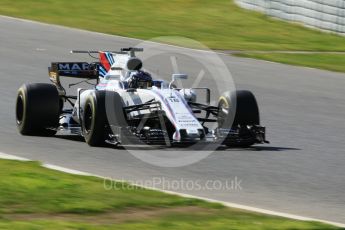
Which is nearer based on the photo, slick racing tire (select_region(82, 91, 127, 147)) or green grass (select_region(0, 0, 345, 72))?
slick racing tire (select_region(82, 91, 127, 147))

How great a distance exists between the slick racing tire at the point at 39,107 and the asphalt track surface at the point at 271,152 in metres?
0.20

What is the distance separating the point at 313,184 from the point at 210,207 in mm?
1953

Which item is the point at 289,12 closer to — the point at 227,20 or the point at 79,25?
the point at 227,20

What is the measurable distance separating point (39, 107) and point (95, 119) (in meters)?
1.35

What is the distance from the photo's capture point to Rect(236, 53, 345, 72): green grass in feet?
80.2

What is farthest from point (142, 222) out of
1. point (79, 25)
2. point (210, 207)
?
point (79, 25)

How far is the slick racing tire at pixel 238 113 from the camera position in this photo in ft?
42.4

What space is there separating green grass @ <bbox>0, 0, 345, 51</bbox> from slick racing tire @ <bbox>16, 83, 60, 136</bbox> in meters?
13.1

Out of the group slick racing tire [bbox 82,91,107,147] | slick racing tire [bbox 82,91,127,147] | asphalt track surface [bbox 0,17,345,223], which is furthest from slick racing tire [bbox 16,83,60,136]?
slick racing tire [bbox 82,91,127,147]

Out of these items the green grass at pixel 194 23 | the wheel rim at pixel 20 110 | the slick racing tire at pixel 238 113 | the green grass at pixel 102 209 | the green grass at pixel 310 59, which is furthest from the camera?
the green grass at pixel 194 23

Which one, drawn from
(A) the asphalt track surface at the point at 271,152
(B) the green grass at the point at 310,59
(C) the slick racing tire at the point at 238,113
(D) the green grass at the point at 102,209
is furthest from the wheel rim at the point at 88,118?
(B) the green grass at the point at 310,59

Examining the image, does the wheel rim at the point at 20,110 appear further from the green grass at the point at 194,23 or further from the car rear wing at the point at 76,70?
the green grass at the point at 194,23

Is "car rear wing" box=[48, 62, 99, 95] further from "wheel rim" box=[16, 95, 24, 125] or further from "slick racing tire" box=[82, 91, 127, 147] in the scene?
"slick racing tire" box=[82, 91, 127, 147]

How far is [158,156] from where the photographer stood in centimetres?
1227
